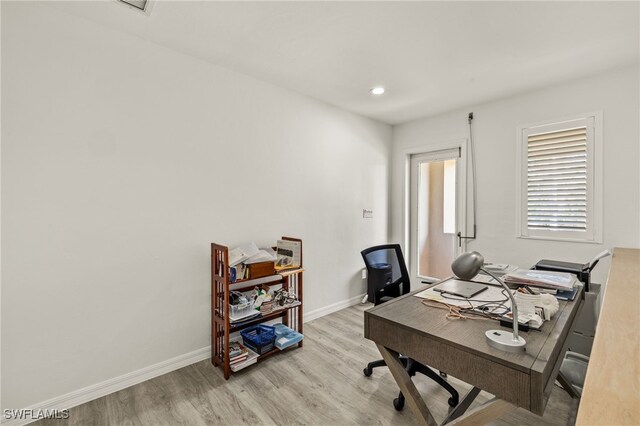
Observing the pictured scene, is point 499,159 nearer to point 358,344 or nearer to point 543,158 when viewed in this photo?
point 543,158

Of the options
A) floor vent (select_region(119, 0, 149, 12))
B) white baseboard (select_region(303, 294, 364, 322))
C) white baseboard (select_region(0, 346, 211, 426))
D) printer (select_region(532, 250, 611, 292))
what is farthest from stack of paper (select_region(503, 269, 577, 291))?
floor vent (select_region(119, 0, 149, 12))

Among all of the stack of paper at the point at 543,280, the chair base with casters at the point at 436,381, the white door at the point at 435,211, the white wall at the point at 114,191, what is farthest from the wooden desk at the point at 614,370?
the white door at the point at 435,211

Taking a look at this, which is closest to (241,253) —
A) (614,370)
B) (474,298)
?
(474,298)

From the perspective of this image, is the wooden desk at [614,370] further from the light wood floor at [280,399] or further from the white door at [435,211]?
the white door at [435,211]

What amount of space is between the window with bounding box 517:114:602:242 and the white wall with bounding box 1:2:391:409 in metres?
2.47

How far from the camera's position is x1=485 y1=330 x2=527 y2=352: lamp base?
39.5 inches

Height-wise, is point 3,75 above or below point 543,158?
above

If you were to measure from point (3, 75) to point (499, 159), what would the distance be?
4.06 metres

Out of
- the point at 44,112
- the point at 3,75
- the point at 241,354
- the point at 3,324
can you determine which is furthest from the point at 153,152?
the point at 241,354

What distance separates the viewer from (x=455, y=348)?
3.54ft

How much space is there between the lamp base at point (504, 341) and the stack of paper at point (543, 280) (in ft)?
2.32

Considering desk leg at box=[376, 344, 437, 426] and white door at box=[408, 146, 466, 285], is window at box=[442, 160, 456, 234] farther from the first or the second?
desk leg at box=[376, 344, 437, 426]

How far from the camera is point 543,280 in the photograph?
1636 mm

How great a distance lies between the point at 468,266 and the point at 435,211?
3.09 meters
